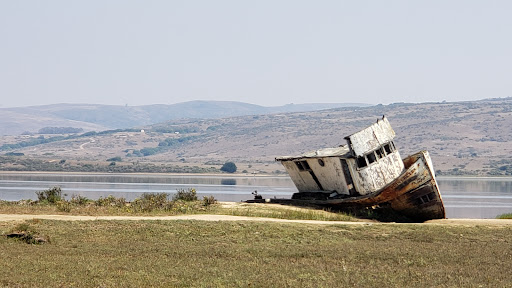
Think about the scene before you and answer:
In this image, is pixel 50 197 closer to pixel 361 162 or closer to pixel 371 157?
pixel 361 162

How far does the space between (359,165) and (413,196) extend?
2.56 meters

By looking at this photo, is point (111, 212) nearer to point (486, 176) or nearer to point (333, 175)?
point (333, 175)

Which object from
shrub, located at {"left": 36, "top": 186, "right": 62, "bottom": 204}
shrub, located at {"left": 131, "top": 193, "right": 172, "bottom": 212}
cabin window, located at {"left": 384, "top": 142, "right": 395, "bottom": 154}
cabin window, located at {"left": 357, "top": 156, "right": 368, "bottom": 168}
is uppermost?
cabin window, located at {"left": 384, "top": 142, "right": 395, "bottom": 154}

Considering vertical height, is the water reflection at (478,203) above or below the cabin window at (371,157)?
below

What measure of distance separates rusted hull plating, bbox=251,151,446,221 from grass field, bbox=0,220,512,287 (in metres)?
5.34

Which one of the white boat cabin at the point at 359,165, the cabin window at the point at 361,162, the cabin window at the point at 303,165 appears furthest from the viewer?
the cabin window at the point at 303,165

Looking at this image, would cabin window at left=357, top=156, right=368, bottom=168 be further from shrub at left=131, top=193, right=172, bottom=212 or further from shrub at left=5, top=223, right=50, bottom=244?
shrub at left=5, top=223, right=50, bottom=244

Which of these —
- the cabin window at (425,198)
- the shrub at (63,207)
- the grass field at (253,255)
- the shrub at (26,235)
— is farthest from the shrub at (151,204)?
the cabin window at (425,198)

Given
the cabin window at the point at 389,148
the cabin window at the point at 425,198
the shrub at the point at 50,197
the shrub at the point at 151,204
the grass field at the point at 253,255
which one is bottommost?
the cabin window at the point at 425,198

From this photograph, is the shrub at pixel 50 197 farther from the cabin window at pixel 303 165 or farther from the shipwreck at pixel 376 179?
the cabin window at pixel 303 165

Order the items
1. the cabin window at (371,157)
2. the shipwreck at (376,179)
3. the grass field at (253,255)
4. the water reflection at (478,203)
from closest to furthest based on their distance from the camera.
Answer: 1. the grass field at (253,255)
2. the shipwreck at (376,179)
3. the cabin window at (371,157)
4. the water reflection at (478,203)

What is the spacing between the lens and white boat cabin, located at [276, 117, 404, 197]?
35.3 m

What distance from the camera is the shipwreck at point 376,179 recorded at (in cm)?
3488

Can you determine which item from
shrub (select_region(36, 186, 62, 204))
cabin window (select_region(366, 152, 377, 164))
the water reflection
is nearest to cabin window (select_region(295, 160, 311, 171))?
cabin window (select_region(366, 152, 377, 164))
